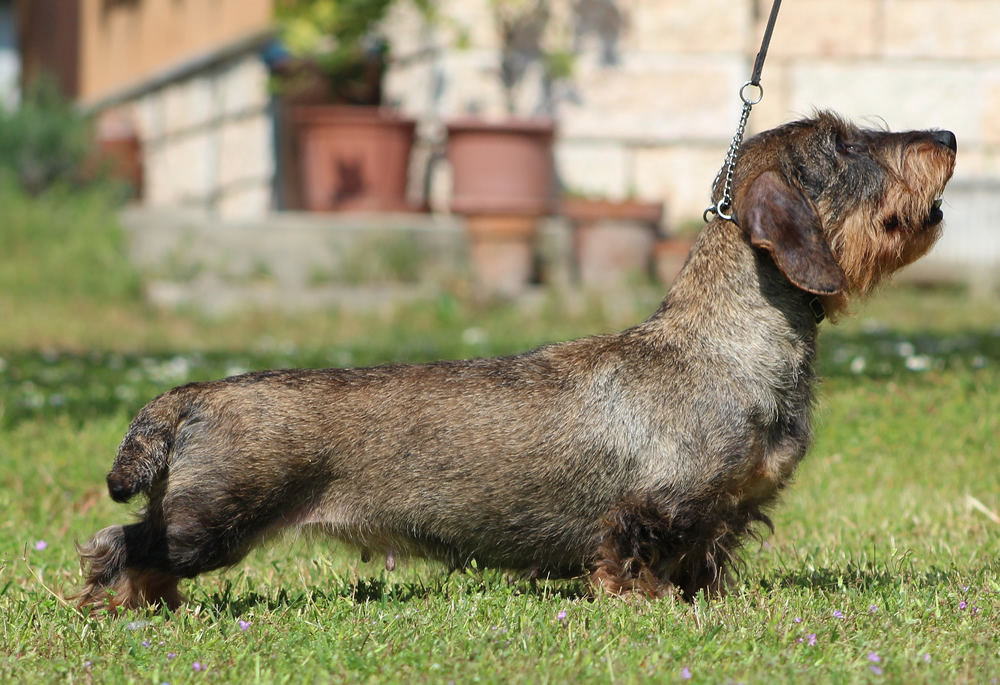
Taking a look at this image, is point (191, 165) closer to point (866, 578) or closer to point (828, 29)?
point (828, 29)

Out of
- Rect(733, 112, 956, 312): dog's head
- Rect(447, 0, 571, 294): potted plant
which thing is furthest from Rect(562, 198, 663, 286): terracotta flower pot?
Rect(733, 112, 956, 312): dog's head

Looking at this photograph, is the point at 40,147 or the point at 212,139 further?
the point at 212,139

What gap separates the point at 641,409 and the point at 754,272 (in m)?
0.62

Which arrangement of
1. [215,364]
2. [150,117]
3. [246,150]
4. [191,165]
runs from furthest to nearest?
[150,117], [191,165], [246,150], [215,364]

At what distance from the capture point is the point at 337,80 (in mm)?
13195

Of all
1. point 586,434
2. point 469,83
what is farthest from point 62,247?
point 586,434

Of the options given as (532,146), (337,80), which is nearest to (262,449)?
(532,146)

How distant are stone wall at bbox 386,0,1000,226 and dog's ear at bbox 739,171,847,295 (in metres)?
8.56

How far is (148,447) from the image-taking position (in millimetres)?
3887

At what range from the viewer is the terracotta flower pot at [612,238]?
38.5 feet

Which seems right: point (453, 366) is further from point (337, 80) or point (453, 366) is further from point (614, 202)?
point (337, 80)

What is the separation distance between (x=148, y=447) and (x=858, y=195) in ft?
8.24


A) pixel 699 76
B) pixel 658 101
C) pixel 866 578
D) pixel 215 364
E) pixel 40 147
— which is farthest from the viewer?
pixel 40 147

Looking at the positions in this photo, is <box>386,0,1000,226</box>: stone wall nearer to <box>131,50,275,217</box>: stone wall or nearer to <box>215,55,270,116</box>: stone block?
<box>131,50,275,217</box>: stone wall
